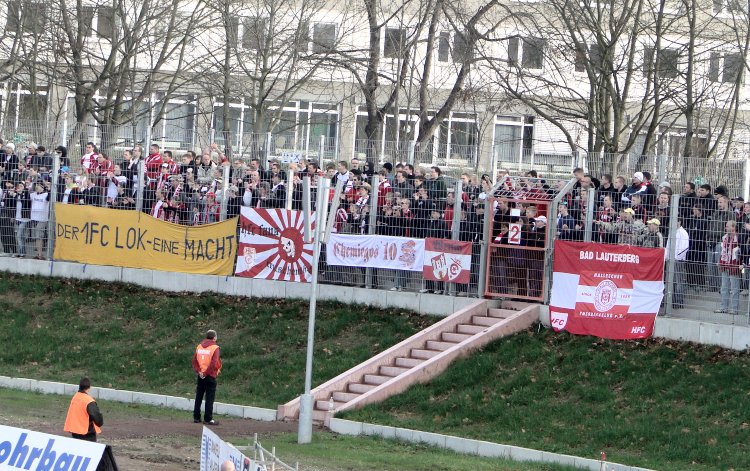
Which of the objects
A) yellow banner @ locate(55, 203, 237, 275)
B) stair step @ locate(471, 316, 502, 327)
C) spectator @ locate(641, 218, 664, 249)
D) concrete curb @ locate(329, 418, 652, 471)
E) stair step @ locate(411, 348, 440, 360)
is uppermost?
spectator @ locate(641, 218, 664, 249)

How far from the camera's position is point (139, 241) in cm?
2875

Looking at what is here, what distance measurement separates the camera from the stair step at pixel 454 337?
23.3 m

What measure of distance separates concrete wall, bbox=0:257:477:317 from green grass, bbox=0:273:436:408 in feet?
0.76

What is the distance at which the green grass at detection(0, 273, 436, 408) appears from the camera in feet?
77.8

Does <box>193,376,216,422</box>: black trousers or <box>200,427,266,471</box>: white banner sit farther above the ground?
<box>200,427,266,471</box>: white banner

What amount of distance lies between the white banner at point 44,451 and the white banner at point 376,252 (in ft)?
38.2

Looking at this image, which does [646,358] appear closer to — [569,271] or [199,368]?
[569,271]

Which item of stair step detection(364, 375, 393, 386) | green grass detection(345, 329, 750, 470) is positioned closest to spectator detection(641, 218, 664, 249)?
green grass detection(345, 329, 750, 470)

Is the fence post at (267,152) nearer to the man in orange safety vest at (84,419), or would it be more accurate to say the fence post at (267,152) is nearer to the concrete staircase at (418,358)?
the concrete staircase at (418,358)

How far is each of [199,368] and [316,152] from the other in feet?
34.7

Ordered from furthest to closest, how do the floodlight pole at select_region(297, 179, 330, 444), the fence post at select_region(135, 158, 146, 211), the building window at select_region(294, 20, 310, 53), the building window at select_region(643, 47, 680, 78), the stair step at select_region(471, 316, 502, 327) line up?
1. the building window at select_region(294, 20, 310, 53)
2. the building window at select_region(643, 47, 680, 78)
3. the fence post at select_region(135, 158, 146, 211)
4. the stair step at select_region(471, 316, 502, 327)
5. the floodlight pole at select_region(297, 179, 330, 444)

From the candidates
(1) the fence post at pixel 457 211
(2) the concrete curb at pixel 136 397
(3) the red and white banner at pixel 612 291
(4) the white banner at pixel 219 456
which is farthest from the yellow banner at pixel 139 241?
(4) the white banner at pixel 219 456

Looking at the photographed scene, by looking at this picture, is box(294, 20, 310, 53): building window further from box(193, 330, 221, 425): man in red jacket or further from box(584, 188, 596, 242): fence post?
box(193, 330, 221, 425): man in red jacket

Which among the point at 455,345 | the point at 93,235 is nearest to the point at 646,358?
the point at 455,345
